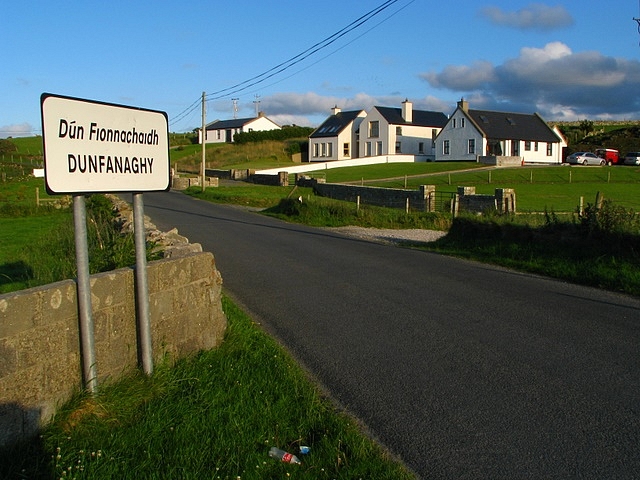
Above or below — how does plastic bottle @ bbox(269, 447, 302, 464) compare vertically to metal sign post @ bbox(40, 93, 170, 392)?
below

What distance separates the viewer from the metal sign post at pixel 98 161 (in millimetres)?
4488

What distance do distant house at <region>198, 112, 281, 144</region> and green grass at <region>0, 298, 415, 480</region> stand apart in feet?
349

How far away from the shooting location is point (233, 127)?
114000mm

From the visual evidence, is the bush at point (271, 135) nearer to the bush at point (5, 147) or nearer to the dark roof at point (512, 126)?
the bush at point (5, 147)

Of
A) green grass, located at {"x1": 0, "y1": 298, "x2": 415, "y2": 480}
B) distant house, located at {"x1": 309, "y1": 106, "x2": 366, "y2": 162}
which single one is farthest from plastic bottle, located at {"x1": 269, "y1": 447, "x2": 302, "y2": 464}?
distant house, located at {"x1": 309, "y1": 106, "x2": 366, "y2": 162}

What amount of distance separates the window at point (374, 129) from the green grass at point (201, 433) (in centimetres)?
7506

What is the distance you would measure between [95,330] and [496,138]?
67128 millimetres

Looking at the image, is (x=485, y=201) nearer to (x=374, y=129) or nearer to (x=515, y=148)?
(x=515, y=148)

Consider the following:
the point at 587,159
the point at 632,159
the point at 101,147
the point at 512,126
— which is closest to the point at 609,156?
the point at 632,159

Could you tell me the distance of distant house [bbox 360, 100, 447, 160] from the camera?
77.8 meters

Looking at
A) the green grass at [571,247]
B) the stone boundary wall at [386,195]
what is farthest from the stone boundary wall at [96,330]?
the stone boundary wall at [386,195]

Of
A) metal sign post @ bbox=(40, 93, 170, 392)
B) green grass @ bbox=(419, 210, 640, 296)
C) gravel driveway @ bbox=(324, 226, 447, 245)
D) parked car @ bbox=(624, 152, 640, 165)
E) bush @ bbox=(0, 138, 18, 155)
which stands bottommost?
gravel driveway @ bbox=(324, 226, 447, 245)

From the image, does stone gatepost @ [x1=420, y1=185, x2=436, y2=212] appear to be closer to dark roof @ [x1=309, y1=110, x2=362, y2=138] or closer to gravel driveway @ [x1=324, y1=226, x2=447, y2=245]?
gravel driveway @ [x1=324, y1=226, x2=447, y2=245]

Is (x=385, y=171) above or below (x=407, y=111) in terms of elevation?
below
